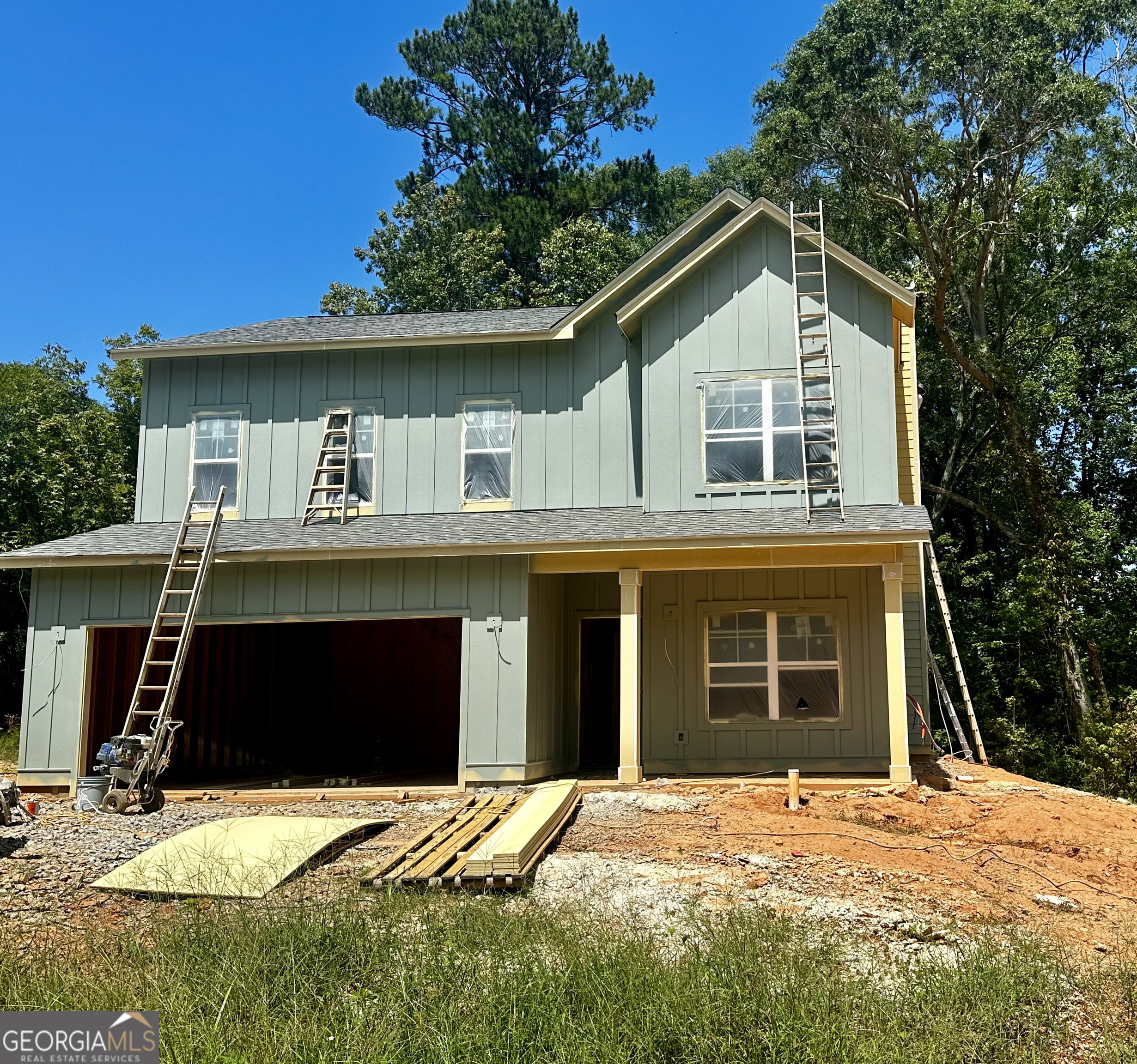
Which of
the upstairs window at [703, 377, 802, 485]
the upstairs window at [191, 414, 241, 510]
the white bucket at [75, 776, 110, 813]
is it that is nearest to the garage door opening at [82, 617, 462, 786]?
the upstairs window at [191, 414, 241, 510]

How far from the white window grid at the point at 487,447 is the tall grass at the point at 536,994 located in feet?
34.4

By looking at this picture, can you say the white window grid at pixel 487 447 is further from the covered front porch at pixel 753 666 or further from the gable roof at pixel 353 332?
the covered front porch at pixel 753 666

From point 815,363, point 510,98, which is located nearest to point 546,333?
point 815,363

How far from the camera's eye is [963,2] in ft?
76.5

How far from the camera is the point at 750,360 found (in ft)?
52.5

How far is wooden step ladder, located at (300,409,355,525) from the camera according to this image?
679 inches

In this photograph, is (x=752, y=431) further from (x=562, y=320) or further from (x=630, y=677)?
(x=630, y=677)

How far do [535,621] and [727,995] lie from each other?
9.61m

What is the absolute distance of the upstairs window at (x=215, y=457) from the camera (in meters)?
17.9

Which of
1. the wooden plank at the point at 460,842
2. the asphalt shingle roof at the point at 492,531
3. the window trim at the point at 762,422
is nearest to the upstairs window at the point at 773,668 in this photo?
the asphalt shingle roof at the point at 492,531

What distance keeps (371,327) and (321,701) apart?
726cm

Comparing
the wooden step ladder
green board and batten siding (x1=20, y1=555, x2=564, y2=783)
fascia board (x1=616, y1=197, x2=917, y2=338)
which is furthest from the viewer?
the wooden step ladder

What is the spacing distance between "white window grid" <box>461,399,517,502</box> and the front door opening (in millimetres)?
2925

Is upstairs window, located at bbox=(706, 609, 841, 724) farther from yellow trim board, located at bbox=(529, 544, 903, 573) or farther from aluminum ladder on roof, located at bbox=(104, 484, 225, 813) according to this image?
aluminum ladder on roof, located at bbox=(104, 484, 225, 813)
